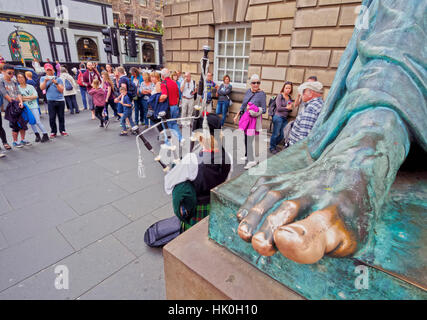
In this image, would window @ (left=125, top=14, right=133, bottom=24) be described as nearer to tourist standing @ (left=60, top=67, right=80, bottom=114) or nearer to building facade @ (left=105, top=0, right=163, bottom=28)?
building facade @ (left=105, top=0, right=163, bottom=28)

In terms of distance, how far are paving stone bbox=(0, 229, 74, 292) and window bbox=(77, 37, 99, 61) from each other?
2705 cm

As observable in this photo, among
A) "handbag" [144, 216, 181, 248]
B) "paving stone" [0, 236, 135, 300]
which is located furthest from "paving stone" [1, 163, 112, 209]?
"handbag" [144, 216, 181, 248]

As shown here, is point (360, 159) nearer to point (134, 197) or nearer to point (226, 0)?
point (134, 197)

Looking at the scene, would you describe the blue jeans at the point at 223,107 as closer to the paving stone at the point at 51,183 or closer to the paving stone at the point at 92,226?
the paving stone at the point at 51,183

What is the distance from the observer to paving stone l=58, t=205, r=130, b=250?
290 cm

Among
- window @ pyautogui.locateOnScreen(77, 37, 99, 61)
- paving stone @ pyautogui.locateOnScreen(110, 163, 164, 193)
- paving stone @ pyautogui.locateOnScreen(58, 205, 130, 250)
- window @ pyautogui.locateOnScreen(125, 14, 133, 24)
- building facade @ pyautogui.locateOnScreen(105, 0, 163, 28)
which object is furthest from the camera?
window @ pyautogui.locateOnScreen(125, 14, 133, 24)

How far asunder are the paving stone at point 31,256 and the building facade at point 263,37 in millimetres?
6607

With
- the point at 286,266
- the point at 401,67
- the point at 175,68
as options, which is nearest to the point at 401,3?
the point at 401,67

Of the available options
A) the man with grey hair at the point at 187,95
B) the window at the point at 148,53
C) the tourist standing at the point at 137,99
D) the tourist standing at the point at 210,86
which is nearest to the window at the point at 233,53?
the tourist standing at the point at 210,86

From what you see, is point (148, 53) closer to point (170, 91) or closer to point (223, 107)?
point (223, 107)

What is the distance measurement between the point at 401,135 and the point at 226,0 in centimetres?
869

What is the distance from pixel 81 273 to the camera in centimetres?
240

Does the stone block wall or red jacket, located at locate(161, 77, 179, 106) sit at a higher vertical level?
the stone block wall

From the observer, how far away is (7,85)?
18.7ft
